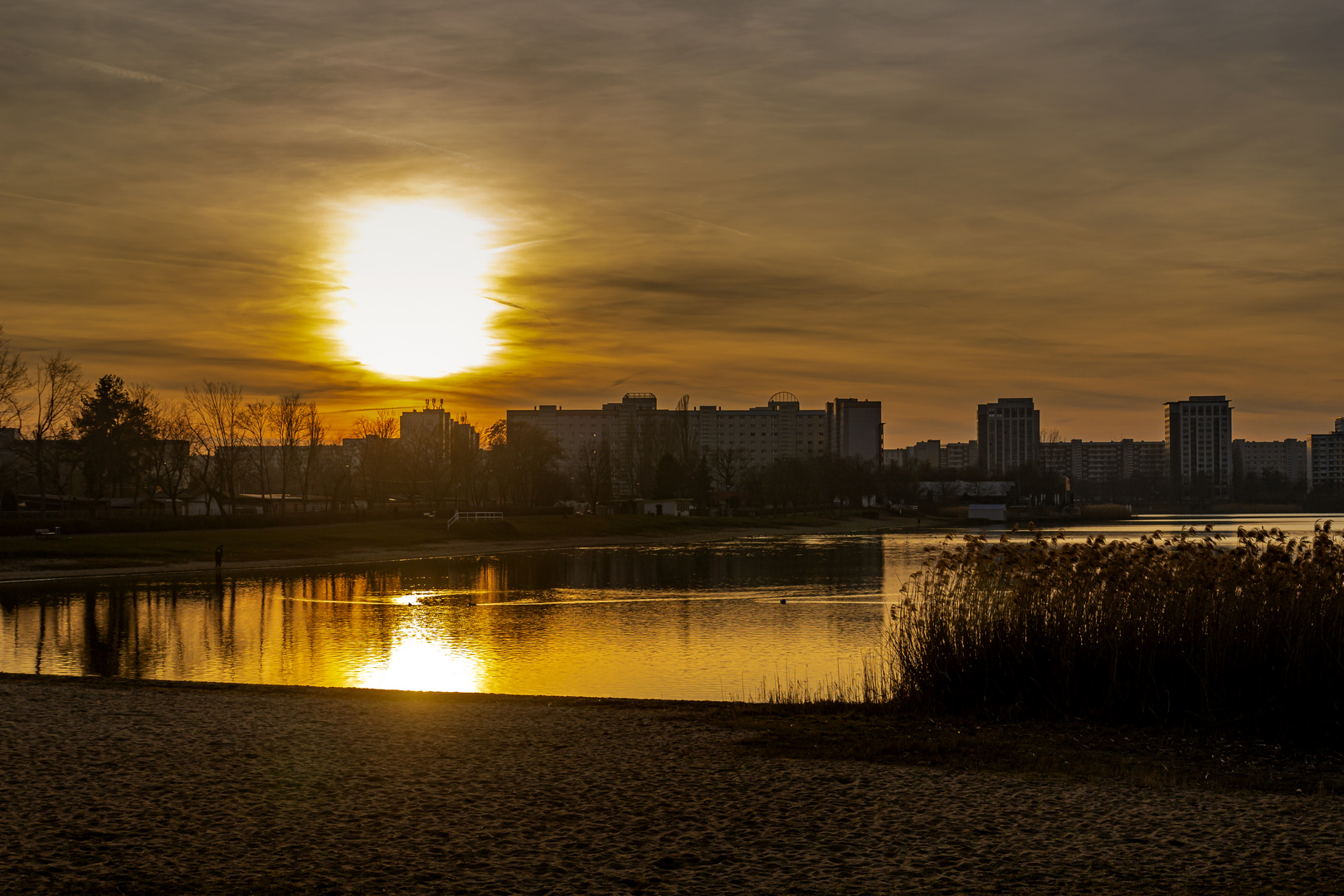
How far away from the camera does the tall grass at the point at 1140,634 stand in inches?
446

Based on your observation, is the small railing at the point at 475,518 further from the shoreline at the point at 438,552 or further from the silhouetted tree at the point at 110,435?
the silhouetted tree at the point at 110,435

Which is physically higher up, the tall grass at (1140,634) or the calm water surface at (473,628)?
the tall grass at (1140,634)

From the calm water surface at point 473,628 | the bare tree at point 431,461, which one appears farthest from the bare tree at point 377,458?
the calm water surface at point 473,628

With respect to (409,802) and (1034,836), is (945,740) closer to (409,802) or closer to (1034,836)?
(1034,836)

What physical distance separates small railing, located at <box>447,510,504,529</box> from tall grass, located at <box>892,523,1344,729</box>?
6583cm

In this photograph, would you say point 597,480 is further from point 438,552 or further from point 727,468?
point 438,552

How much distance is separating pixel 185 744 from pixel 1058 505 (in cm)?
18138

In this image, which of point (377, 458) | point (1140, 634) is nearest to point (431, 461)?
point (377, 458)

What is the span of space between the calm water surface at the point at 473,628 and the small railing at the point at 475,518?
29850mm

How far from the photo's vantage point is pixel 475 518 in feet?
Answer: 280

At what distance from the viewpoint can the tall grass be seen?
11.3 metres

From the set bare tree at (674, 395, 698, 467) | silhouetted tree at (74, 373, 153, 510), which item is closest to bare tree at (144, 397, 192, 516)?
silhouetted tree at (74, 373, 153, 510)

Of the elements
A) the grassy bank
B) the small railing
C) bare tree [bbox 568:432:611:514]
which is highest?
bare tree [bbox 568:432:611:514]

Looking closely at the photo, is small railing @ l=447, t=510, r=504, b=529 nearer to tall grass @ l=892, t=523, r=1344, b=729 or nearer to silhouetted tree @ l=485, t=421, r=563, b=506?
silhouetted tree @ l=485, t=421, r=563, b=506
